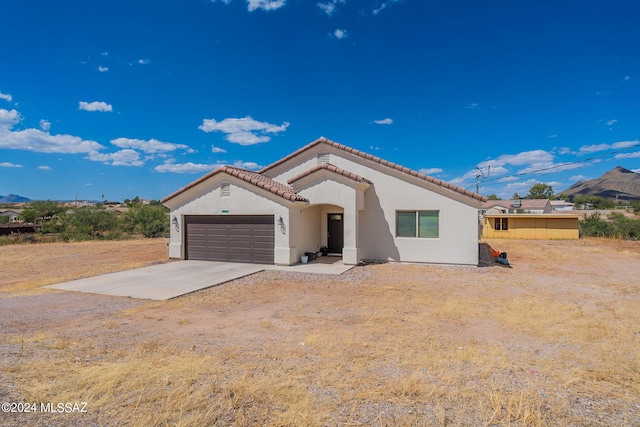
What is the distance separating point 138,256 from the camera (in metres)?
17.5

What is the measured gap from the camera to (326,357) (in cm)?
510

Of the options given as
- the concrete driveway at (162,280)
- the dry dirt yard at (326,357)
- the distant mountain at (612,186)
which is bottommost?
the dry dirt yard at (326,357)

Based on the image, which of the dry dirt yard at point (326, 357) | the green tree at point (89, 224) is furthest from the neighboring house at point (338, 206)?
the green tree at point (89, 224)

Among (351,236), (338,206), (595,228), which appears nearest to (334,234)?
(338,206)

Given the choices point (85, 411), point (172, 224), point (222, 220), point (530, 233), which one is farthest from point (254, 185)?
point (530, 233)

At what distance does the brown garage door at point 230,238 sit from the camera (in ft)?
48.2

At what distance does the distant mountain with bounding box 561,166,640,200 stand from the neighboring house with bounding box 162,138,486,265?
6936 inches

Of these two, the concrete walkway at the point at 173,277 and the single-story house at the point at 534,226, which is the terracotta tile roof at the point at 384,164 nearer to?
the concrete walkway at the point at 173,277

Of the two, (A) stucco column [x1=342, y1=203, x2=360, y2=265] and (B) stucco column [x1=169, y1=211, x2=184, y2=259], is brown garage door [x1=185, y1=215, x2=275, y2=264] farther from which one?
(A) stucco column [x1=342, y1=203, x2=360, y2=265]

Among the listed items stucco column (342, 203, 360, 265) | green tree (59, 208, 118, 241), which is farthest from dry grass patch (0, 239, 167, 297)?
green tree (59, 208, 118, 241)

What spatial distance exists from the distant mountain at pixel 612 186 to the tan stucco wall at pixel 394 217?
175868 millimetres

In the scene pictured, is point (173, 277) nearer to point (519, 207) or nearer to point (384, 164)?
point (384, 164)

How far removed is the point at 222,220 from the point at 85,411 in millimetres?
12283

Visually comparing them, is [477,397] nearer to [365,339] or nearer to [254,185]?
[365,339]
